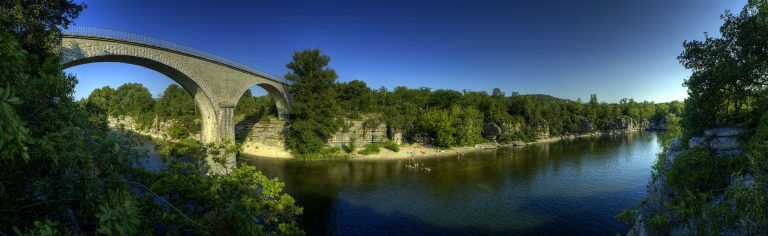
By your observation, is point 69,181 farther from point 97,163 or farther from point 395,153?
point 395,153

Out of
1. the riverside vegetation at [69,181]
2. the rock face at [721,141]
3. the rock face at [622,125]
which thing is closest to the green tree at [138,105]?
the riverside vegetation at [69,181]

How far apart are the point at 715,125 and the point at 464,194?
16.6 meters

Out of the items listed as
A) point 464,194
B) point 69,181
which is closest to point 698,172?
point 69,181

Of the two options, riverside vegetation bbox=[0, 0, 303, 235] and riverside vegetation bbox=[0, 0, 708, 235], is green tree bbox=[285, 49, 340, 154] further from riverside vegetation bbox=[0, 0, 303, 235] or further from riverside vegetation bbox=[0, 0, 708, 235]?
riverside vegetation bbox=[0, 0, 303, 235]

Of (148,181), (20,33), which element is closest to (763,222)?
(148,181)

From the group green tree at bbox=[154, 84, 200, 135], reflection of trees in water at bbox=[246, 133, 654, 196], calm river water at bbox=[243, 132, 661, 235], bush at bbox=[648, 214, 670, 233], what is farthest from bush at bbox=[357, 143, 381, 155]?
bush at bbox=[648, 214, 670, 233]

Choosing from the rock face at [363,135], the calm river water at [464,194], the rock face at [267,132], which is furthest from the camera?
the rock face at [267,132]

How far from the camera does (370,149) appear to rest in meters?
45.3

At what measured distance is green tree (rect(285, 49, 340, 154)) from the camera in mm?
40781

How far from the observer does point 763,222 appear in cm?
602

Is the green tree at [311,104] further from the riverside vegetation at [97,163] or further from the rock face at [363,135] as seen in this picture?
the rock face at [363,135]

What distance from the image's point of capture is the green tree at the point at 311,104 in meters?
40.8

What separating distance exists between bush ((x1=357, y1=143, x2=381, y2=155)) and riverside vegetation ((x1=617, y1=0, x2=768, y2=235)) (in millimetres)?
34065

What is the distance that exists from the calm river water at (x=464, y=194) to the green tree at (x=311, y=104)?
325 cm
